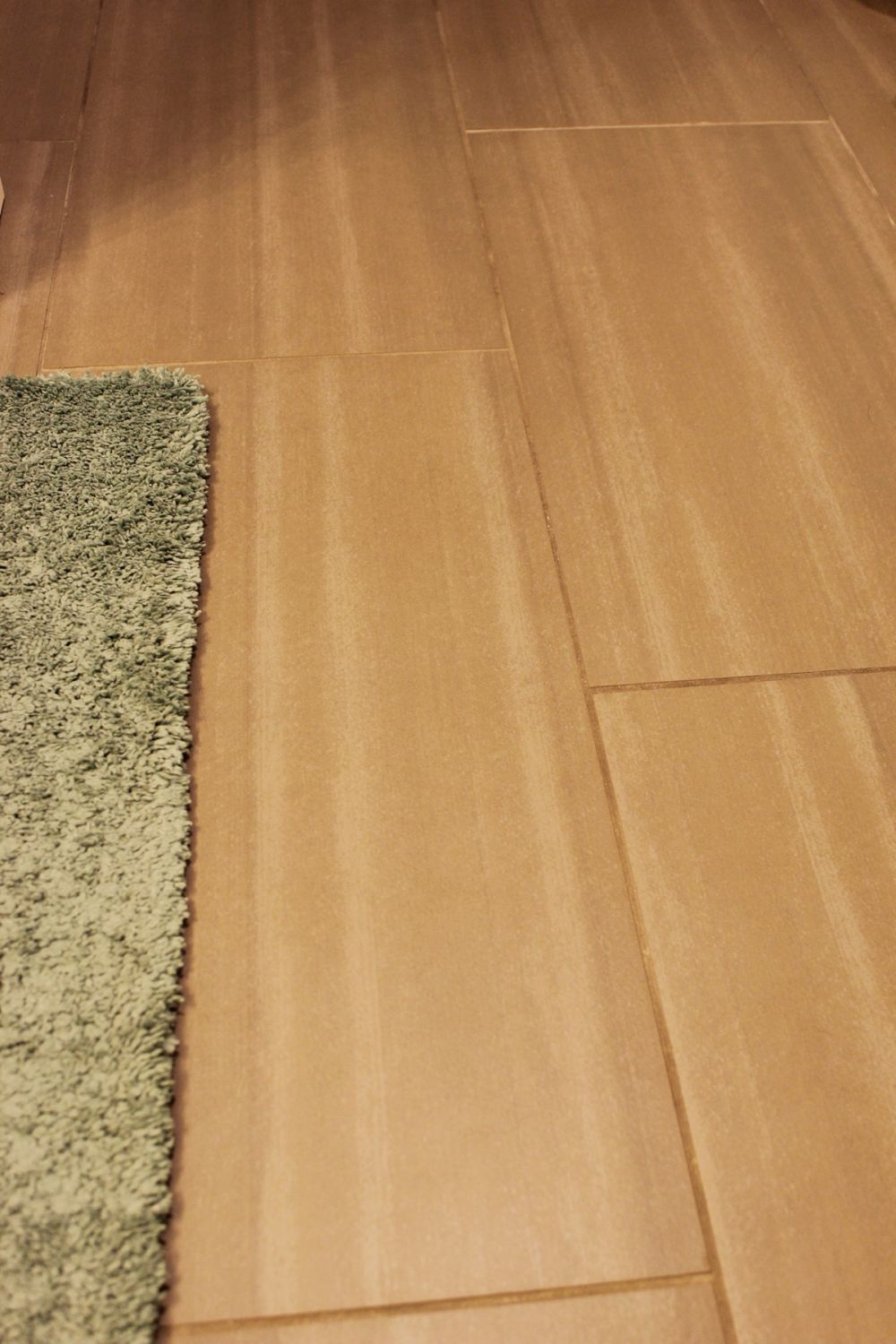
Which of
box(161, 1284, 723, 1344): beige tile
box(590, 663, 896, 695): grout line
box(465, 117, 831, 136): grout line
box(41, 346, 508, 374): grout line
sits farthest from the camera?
box(465, 117, 831, 136): grout line

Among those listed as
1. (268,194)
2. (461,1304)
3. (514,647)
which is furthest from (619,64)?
(461,1304)

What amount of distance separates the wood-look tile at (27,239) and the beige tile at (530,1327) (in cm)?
127

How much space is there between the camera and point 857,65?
2.10m

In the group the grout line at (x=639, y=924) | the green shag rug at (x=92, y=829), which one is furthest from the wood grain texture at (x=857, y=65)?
the green shag rug at (x=92, y=829)

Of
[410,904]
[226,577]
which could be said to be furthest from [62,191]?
[410,904]

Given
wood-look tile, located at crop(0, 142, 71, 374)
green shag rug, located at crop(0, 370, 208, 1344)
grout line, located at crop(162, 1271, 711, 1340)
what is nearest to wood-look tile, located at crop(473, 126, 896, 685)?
green shag rug, located at crop(0, 370, 208, 1344)

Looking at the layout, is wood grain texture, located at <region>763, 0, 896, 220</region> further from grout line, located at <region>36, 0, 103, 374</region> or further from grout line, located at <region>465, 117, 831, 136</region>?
grout line, located at <region>36, 0, 103, 374</region>

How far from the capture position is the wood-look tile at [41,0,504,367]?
1558 millimetres

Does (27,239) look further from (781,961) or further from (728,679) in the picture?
(781,961)

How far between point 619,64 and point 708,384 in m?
0.96

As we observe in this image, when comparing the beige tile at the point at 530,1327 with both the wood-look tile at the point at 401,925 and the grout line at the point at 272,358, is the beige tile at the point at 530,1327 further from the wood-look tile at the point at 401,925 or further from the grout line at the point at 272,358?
the grout line at the point at 272,358

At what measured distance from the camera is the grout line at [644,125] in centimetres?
188

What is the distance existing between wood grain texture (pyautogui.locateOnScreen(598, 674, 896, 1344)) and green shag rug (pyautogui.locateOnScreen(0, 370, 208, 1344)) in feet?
1.60

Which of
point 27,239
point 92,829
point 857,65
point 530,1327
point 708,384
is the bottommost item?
point 530,1327
